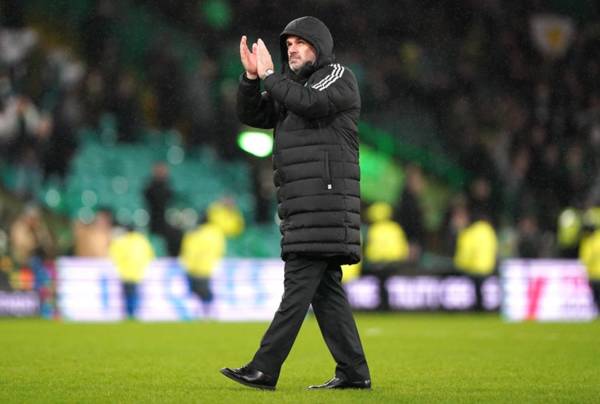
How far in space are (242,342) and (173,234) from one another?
8.26 m

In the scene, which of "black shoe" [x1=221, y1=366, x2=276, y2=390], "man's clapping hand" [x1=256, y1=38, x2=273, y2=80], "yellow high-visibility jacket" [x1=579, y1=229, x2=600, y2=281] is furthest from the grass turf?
"yellow high-visibility jacket" [x1=579, y1=229, x2=600, y2=281]

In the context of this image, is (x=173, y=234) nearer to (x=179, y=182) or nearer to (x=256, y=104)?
(x=179, y=182)

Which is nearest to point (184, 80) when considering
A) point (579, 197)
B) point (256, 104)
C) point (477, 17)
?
point (477, 17)

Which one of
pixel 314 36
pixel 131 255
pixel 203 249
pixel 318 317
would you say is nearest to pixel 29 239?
pixel 131 255

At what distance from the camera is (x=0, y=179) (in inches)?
774

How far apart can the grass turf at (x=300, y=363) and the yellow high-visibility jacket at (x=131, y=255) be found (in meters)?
2.53

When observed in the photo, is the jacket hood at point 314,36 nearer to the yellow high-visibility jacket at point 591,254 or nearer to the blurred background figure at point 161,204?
the yellow high-visibility jacket at point 591,254

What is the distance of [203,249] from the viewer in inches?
715

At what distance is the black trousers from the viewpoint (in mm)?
6008

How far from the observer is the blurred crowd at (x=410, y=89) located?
65.9 ft

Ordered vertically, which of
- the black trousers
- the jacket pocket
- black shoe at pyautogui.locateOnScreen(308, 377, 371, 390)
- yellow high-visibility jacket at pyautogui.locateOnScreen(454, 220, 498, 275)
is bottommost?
black shoe at pyautogui.locateOnScreen(308, 377, 371, 390)

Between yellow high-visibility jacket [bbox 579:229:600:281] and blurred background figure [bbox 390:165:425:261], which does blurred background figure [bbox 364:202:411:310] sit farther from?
yellow high-visibility jacket [bbox 579:229:600:281]

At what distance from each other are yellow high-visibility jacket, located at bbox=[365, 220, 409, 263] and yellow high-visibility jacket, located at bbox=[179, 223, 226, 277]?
101 inches

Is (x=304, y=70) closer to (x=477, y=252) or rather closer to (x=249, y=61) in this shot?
(x=249, y=61)
